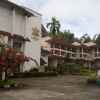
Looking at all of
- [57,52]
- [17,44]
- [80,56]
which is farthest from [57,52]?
[17,44]

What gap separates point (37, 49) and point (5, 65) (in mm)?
15833

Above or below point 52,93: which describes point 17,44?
above

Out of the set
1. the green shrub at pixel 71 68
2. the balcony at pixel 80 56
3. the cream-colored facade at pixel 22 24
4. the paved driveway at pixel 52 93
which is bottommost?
the paved driveway at pixel 52 93

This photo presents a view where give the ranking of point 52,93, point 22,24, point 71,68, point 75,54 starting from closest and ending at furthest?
1. point 52,93
2. point 22,24
3. point 71,68
4. point 75,54

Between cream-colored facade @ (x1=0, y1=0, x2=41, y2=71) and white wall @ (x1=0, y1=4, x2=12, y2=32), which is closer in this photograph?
white wall @ (x1=0, y1=4, x2=12, y2=32)

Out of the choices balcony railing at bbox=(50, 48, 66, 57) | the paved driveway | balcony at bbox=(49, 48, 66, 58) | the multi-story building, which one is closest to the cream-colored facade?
the paved driveway

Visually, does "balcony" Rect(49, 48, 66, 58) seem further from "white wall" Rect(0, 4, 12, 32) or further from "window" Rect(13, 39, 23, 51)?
"white wall" Rect(0, 4, 12, 32)

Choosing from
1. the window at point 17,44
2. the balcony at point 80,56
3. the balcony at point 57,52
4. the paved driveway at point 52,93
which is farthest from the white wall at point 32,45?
the balcony at point 80,56

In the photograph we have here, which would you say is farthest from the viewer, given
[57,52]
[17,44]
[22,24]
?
[57,52]

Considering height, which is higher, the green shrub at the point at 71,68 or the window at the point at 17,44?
the window at the point at 17,44

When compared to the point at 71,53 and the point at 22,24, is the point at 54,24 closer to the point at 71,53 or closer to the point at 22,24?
the point at 71,53

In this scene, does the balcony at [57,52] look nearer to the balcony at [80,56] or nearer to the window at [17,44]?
the balcony at [80,56]

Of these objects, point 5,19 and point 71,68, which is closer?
point 5,19

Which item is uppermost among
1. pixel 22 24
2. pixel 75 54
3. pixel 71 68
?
pixel 22 24
